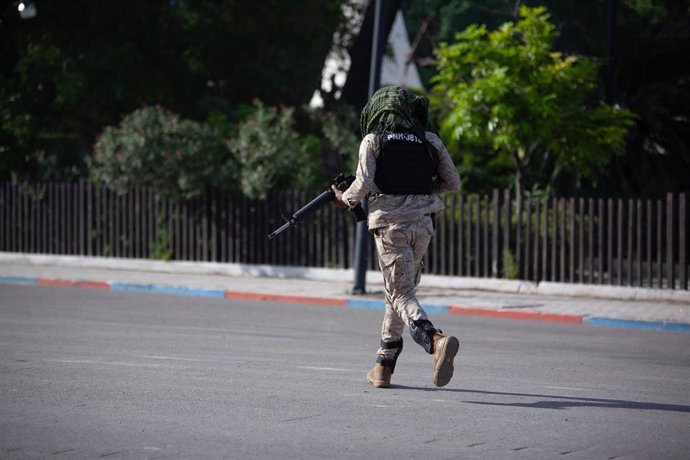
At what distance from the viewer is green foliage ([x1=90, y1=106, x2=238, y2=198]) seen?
66.8ft

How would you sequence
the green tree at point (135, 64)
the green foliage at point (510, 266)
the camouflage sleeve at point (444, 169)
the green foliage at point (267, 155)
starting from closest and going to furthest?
the camouflage sleeve at point (444, 169)
the green foliage at point (510, 266)
the green foliage at point (267, 155)
the green tree at point (135, 64)

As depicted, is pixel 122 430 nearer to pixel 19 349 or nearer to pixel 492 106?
pixel 19 349

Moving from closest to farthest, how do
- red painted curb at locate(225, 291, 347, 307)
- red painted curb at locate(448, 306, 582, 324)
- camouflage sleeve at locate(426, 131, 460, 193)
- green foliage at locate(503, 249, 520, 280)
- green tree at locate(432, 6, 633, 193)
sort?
camouflage sleeve at locate(426, 131, 460, 193) → red painted curb at locate(448, 306, 582, 324) → red painted curb at locate(225, 291, 347, 307) → green foliage at locate(503, 249, 520, 280) → green tree at locate(432, 6, 633, 193)

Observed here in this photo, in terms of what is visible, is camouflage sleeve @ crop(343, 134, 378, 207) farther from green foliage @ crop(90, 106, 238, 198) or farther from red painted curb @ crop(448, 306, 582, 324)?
green foliage @ crop(90, 106, 238, 198)

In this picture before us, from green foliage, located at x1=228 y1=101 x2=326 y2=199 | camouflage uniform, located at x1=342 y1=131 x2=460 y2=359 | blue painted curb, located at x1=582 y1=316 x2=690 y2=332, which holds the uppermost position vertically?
green foliage, located at x1=228 y1=101 x2=326 y2=199

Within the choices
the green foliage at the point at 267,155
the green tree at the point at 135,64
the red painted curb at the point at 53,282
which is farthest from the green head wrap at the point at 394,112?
the green tree at the point at 135,64

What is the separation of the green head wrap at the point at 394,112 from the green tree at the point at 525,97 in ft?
32.9

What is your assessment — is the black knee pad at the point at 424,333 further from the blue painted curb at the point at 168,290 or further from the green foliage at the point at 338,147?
the green foliage at the point at 338,147

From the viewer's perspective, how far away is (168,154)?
797 inches

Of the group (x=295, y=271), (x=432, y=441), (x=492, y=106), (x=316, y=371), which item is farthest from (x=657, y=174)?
(x=432, y=441)

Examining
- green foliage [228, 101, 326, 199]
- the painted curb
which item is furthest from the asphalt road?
green foliage [228, 101, 326, 199]

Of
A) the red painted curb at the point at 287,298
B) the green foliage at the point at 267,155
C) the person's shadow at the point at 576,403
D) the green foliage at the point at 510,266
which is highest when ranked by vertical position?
the green foliage at the point at 267,155

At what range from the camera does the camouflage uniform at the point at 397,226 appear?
25.5 ft

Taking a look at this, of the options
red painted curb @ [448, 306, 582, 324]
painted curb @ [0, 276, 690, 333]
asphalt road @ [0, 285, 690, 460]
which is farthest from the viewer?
red painted curb @ [448, 306, 582, 324]
